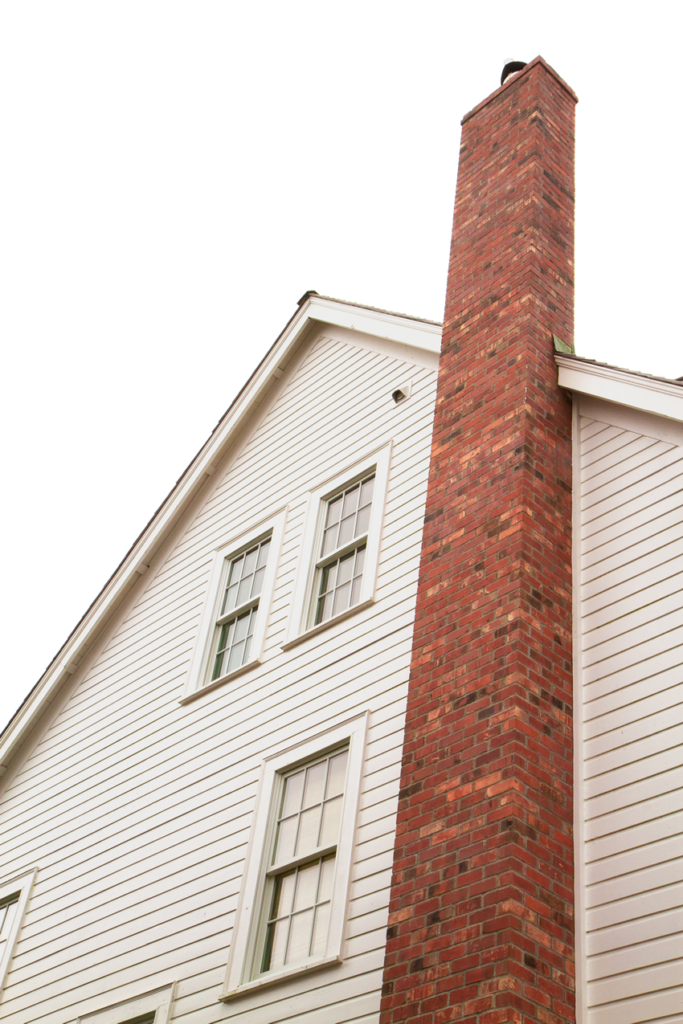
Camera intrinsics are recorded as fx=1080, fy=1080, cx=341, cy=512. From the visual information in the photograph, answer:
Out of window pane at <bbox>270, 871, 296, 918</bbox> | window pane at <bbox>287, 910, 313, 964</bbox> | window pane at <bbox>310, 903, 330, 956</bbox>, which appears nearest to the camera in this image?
window pane at <bbox>310, 903, 330, 956</bbox>

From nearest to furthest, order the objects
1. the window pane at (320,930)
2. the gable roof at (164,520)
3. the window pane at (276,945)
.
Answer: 1. the window pane at (320,930)
2. the window pane at (276,945)
3. the gable roof at (164,520)

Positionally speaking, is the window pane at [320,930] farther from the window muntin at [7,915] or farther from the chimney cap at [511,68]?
the chimney cap at [511,68]

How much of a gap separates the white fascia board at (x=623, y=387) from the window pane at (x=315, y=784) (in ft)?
11.7

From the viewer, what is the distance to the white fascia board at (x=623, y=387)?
293 inches

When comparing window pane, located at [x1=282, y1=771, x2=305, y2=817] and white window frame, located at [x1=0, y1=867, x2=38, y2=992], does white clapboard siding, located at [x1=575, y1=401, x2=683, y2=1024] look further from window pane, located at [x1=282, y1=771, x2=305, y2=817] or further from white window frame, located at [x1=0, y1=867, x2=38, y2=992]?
white window frame, located at [x1=0, y1=867, x2=38, y2=992]

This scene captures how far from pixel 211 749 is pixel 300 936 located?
2.47 meters

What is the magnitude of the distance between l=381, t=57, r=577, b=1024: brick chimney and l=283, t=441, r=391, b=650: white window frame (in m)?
1.25

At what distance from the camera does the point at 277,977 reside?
301 inches

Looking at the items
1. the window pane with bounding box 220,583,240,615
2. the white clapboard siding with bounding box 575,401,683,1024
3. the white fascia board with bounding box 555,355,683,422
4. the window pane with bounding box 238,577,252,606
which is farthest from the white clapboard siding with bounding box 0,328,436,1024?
the white fascia board with bounding box 555,355,683,422

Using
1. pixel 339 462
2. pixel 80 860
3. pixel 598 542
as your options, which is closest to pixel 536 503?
pixel 598 542

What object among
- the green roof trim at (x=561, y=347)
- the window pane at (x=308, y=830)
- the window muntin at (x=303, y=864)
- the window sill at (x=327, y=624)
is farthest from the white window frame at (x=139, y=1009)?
the green roof trim at (x=561, y=347)

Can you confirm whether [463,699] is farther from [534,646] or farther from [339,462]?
[339,462]

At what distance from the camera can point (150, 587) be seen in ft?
43.0

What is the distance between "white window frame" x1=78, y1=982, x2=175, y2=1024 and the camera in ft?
28.3
